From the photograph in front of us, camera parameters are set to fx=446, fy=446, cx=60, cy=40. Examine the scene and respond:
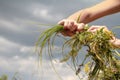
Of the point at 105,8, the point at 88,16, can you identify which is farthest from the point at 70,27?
the point at 105,8

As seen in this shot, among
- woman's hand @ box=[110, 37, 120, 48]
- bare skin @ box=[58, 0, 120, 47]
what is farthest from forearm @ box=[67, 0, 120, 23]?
woman's hand @ box=[110, 37, 120, 48]

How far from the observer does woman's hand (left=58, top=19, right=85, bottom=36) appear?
301 centimetres

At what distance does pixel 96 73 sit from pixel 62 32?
0.39 metres

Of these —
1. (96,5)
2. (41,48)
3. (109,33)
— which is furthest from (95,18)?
(41,48)

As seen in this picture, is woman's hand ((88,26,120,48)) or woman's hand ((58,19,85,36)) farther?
woman's hand ((88,26,120,48))

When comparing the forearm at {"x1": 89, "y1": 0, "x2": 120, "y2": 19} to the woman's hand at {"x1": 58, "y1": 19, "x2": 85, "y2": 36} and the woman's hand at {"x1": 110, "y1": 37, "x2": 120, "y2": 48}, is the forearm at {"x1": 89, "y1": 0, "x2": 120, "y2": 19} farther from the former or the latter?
the woman's hand at {"x1": 58, "y1": 19, "x2": 85, "y2": 36}

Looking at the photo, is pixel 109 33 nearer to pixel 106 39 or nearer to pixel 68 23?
pixel 106 39

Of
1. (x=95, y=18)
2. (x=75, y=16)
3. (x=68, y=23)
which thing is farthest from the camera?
(x=95, y=18)

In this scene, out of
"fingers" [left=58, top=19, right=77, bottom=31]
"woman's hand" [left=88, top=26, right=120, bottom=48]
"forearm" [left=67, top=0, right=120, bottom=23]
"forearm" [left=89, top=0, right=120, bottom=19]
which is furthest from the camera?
"forearm" [left=89, top=0, right=120, bottom=19]

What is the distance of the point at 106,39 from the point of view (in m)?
3.14

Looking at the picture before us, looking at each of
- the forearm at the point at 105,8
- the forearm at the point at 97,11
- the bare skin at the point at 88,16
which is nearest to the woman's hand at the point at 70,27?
the bare skin at the point at 88,16

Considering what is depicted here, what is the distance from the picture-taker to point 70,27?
3008 mm

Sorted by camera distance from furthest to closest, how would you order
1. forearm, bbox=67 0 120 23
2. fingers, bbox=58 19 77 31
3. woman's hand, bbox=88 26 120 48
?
forearm, bbox=67 0 120 23 < woman's hand, bbox=88 26 120 48 < fingers, bbox=58 19 77 31

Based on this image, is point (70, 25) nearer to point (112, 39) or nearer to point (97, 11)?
point (112, 39)
